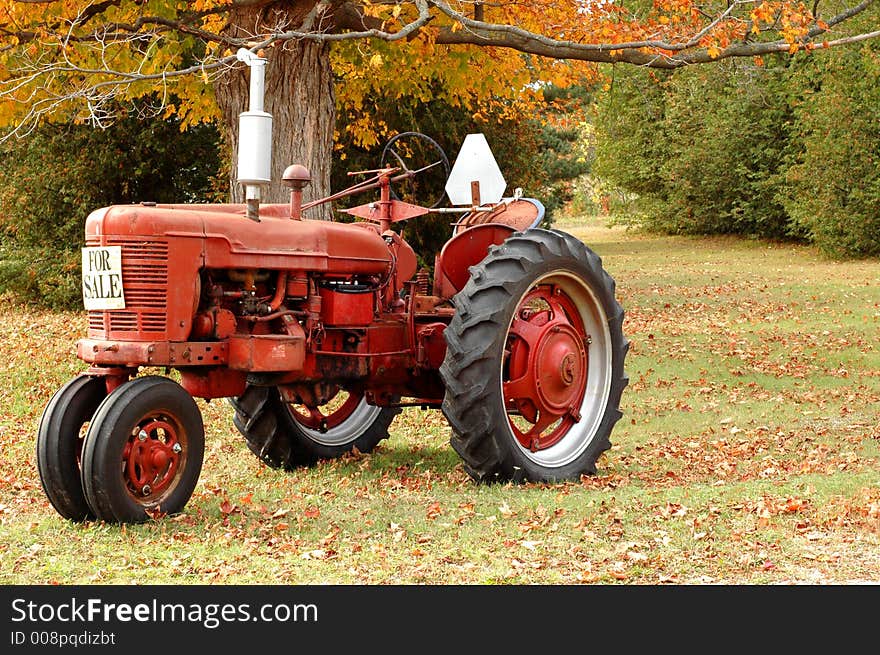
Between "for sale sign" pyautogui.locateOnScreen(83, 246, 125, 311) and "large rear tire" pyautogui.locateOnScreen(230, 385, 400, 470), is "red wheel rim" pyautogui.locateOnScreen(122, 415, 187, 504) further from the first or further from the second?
"large rear tire" pyautogui.locateOnScreen(230, 385, 400, 470)

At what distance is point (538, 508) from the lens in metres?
6.28

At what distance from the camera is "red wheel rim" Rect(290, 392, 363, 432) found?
7984 mm

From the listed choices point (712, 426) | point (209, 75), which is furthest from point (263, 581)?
point (209, 75)

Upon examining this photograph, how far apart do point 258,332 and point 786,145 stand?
30.8 metres

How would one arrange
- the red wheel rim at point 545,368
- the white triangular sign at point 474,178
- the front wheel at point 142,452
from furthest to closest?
the white triangular sign at point 474,178
the red wheel rim at point 545,368
the front wheel at point 142,452

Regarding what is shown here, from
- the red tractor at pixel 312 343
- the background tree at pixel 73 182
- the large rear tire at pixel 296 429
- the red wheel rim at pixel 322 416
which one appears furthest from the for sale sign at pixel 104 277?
the background tree at pixel 73 182

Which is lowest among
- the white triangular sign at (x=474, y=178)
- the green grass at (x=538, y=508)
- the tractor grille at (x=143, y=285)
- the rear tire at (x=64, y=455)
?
the green grass at (x=538, y=508)

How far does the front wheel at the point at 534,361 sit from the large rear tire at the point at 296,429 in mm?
1095

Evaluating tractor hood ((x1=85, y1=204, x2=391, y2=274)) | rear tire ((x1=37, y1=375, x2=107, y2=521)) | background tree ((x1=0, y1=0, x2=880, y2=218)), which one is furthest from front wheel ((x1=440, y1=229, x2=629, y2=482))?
background tree ((x1=0, y1=0, x2=880, y2=218))

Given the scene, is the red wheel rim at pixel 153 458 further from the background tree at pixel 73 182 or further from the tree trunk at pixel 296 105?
the background tree at pixel 73 182

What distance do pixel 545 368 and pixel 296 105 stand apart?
534 centimetres

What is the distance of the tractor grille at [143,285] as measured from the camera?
5961mm

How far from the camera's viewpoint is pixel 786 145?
34.9 m

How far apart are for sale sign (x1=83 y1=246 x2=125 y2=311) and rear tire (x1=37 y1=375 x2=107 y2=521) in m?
0.48
